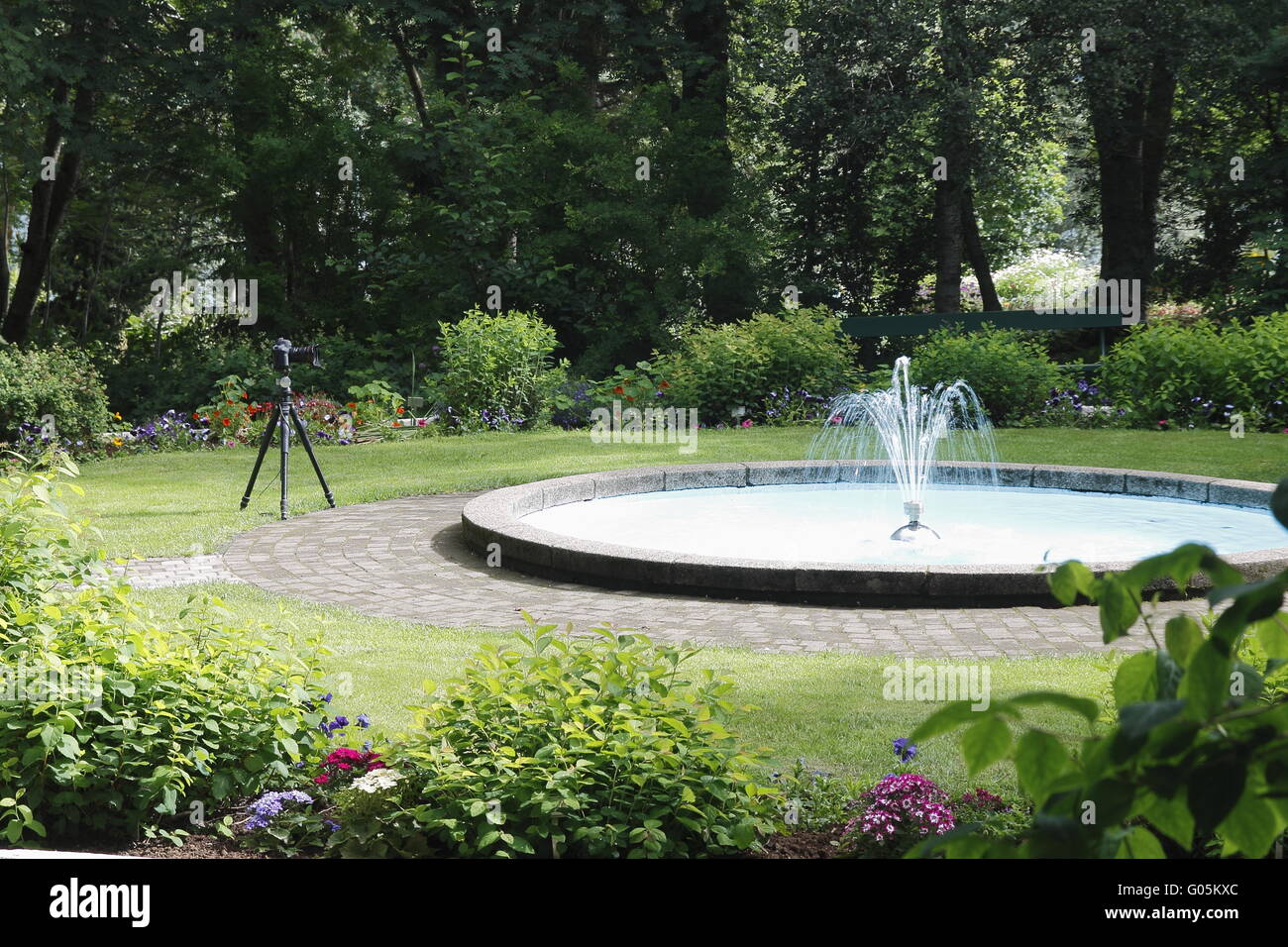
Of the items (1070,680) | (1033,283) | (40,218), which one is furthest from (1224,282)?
(40,218)

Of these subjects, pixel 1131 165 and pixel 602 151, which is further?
pixel 1131 165

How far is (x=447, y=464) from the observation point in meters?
13.0

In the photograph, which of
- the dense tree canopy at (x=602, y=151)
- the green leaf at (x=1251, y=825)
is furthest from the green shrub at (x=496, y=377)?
A: the green leaf at (x=1251, y=825)

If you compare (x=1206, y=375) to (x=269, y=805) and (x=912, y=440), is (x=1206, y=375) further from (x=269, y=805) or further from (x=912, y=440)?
(x=269, y=805)

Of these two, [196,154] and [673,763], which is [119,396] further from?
[673,763]

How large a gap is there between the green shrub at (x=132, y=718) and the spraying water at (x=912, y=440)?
19.0ft

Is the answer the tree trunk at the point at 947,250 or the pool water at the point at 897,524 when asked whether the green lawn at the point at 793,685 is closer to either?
the pool water at the point at 897,524

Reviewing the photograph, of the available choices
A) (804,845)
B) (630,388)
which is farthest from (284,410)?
(630,388)

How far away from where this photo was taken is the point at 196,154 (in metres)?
19.9

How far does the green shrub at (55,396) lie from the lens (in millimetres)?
13703

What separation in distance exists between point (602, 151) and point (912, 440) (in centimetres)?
993

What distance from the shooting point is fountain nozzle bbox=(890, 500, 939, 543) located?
8906 mm

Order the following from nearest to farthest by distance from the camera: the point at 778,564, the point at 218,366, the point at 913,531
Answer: the point at 778,564, the point at 913,531, the point at 218,366

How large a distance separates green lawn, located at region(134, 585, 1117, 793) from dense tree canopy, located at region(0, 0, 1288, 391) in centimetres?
1446
